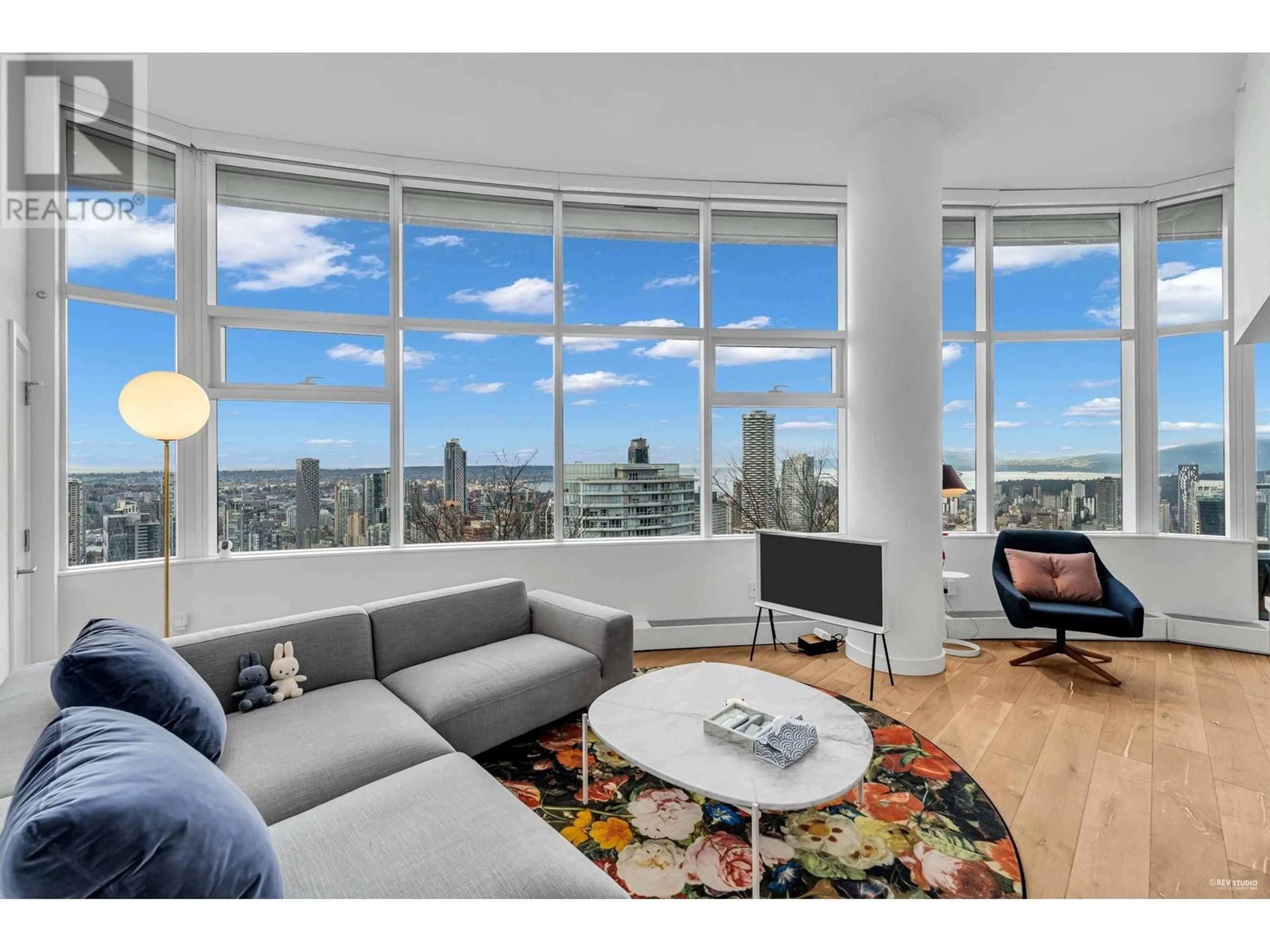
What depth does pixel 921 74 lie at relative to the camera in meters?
2.85

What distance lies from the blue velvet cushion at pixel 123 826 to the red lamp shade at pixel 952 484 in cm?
391

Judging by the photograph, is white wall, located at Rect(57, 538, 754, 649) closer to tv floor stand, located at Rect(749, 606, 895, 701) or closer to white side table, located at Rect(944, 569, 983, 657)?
tv floor stand, located at Rect(749, 606, 895, 701)

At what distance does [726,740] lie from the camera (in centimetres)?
182

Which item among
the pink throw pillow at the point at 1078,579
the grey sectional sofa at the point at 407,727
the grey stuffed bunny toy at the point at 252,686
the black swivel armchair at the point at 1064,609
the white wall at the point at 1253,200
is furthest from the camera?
the pink throw pillow at the point at 1078,579

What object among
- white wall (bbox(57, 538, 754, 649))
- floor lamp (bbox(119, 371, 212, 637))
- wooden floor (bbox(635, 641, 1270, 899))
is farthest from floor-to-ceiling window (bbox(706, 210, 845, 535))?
floor lamp (bbox(119, 371, 212, 637))

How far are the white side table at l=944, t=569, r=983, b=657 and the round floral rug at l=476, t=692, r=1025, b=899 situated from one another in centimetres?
151

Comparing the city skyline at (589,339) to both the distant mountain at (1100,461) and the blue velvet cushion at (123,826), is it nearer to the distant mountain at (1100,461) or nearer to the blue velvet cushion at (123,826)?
the distant mountain at (1100,461)

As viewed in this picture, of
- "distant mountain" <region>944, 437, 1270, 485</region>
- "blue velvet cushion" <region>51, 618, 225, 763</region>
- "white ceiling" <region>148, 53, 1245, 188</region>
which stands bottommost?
"blue velvet cushion" <region>51, 618, 225, 763</region>

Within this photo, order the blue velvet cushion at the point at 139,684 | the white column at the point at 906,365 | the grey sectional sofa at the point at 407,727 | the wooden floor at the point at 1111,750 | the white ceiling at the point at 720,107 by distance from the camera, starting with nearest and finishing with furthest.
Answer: the grey sectional sofa at the point at 407,727, the blue velvet cushion at the point at 139,684, the wooden floor at the point at 1111,750, the white ceiling at the point at 720,107, the white column at the point at 906,365

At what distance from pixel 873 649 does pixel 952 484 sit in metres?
1.39

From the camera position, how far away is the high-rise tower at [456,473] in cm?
385

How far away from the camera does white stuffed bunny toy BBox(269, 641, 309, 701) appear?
2.06 m

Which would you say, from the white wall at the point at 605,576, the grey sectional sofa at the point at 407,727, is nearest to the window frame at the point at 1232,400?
the white wall at the point at 605,576

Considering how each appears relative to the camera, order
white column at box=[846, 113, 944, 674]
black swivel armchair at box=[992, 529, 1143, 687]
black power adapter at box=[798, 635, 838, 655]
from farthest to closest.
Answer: black power adapter at box=[798, 635, 838, 655], white column at box=[846, 113, 944, 674], black swivel armchair at box=[992, 529, 1143, 687]
